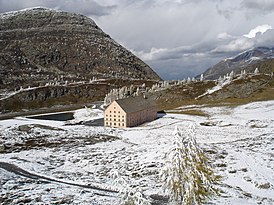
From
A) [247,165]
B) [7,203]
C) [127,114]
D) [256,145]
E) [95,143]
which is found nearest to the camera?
[7,203]

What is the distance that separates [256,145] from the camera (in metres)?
78.5

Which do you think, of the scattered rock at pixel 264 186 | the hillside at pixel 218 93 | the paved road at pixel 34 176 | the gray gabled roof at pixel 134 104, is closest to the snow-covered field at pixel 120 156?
the scattered rock at pixel 264 186

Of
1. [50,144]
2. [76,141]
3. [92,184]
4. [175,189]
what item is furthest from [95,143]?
[175,189]

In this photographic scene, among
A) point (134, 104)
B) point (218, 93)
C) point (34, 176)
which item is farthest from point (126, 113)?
point (218, 93)

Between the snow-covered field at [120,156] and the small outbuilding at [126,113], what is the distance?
16.8 feet

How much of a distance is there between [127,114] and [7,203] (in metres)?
68.1

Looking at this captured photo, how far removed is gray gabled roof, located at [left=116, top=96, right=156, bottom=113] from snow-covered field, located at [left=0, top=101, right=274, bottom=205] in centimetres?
726

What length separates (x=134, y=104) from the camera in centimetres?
11925

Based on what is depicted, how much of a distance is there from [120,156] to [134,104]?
4857cm

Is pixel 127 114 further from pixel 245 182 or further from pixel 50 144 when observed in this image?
pixel 245 182

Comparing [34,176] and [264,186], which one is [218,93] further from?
[34,176]

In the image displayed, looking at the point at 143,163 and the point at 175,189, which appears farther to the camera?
the point at 143,163

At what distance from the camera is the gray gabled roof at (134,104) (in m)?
114

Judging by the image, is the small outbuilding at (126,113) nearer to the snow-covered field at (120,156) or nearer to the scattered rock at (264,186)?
the snow-covered field at (120,156)
